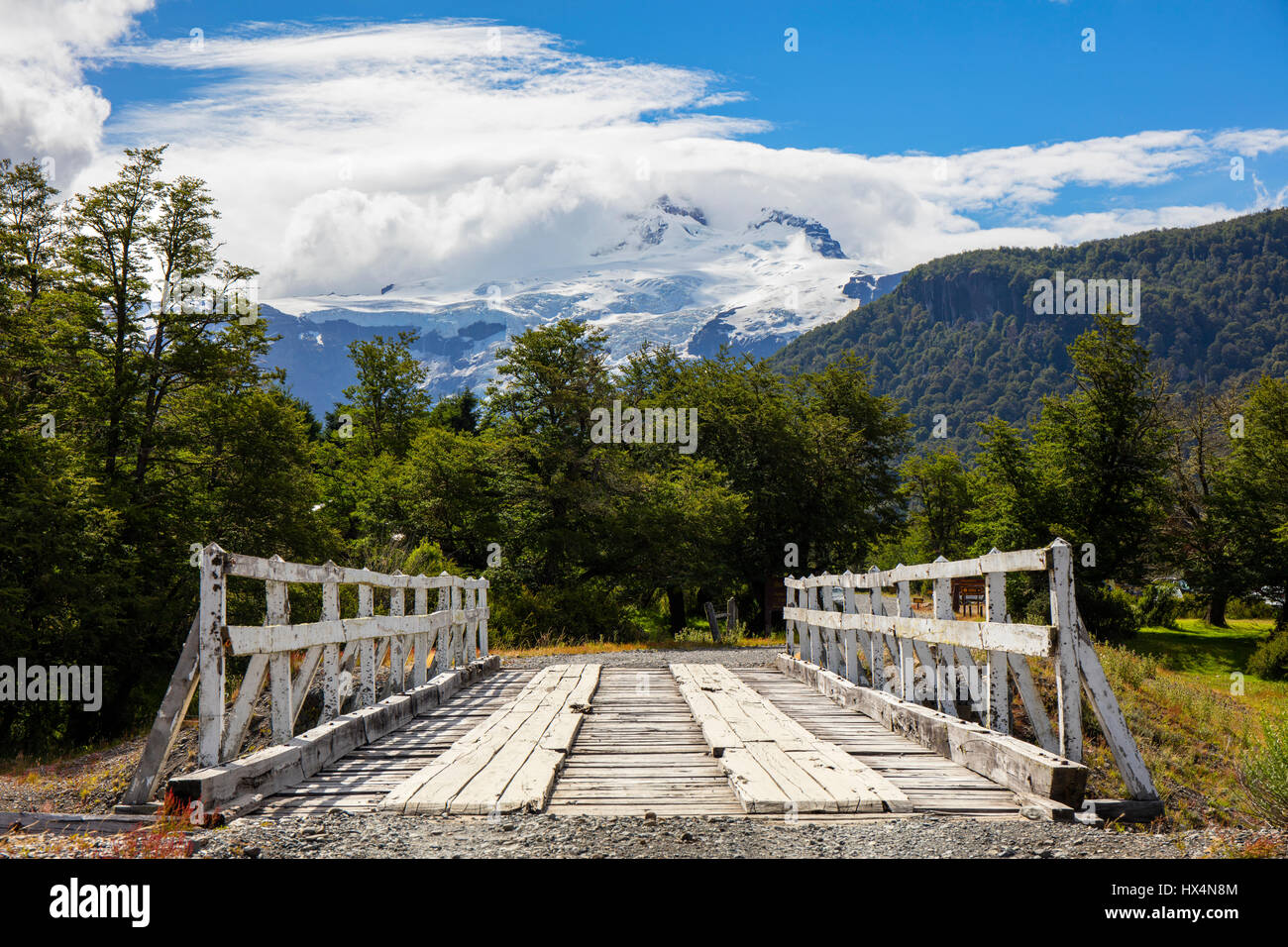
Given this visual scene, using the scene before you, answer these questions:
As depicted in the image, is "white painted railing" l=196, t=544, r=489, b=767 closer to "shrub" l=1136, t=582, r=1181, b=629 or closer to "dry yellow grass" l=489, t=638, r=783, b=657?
"dry yellow grass" l=489, t=638, r=783, b=657

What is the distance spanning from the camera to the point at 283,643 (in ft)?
19.0

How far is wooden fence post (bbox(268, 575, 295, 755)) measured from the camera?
19.4 ft

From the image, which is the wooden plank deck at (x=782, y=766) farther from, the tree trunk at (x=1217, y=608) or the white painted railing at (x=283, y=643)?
the tree trunk at (x=1217, y=608)

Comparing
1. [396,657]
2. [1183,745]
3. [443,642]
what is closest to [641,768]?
[396,657]

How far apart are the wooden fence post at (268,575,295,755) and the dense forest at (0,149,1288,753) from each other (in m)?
14.1

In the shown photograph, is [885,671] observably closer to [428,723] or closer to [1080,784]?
[428,723]

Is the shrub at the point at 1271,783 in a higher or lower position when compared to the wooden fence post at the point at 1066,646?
lower

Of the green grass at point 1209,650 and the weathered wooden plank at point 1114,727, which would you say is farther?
the green grass at point 1209,650

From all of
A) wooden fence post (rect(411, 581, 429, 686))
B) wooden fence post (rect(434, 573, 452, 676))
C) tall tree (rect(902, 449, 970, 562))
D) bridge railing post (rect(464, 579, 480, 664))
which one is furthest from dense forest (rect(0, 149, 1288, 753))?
tall tree (rect(902, 449, 970, 562))

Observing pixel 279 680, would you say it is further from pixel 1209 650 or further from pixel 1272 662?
pixel 1209 650

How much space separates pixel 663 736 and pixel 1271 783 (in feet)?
13.7

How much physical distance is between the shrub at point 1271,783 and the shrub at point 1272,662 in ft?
101

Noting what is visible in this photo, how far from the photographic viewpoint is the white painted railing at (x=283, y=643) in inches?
199

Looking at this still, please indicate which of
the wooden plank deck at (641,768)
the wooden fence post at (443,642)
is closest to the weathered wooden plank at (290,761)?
the wooden plank deck at (641,768)
